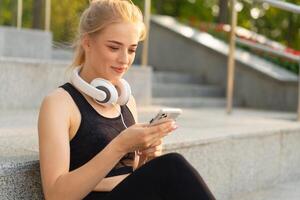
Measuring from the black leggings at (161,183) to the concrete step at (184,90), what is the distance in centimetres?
456

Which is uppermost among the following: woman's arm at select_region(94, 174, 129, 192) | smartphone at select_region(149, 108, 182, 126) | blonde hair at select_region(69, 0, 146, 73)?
blonde hair at select_region(69, 0, 146, 73)

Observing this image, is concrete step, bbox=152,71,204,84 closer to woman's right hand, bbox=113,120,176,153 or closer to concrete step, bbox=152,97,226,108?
concrete step, bbox=152,97,226,108

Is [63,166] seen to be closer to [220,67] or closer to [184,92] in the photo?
[184,92]

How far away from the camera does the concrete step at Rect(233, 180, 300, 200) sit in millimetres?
3521

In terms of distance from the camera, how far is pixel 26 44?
6.05m

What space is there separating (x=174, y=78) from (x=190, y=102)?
3.88 ft

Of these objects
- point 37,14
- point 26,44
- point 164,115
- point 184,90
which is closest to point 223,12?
point 184,90

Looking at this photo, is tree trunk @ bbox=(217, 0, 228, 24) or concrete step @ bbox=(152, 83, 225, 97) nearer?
concrete step @ bbox=(152, 83, 225, 97)

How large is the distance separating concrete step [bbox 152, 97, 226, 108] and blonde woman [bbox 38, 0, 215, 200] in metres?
3.74

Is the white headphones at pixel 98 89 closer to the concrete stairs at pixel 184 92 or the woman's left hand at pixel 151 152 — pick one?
the woman's left hand at pixel 151 152

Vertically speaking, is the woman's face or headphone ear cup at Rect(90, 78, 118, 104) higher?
the woman's face

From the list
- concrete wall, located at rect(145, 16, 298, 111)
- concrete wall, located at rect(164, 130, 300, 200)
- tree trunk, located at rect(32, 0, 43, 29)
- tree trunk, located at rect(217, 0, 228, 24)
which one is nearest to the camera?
concrete wall, located at rect(164, 130, 300, 200)

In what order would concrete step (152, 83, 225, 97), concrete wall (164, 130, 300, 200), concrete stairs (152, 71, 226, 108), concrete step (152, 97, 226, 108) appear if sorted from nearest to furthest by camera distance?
concrete wall (164, 130, 300, 200)
concrete step (152, 97, 226, 108)
concrete stairs (152, 71, 226, 108)
concrete step (152, 83, 225, 97)

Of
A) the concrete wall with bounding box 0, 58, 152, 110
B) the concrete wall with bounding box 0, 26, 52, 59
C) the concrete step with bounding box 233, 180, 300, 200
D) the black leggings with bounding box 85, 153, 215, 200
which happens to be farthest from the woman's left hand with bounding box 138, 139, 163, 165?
the concrete wall with bounding box 0, 26, 52, 59
